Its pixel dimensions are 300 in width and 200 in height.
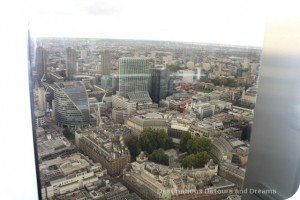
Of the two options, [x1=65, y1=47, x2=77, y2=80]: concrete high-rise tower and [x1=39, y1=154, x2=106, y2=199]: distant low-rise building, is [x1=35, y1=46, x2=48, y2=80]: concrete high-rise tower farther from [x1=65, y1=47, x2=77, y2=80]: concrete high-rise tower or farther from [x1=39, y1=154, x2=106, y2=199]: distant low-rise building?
[x1=39, y1=154, x2=106, y2=199]: distant low-rise building

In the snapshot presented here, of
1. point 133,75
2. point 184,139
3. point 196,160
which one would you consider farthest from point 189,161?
point 133,75

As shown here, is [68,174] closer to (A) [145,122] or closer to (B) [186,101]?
(A) [145,122]

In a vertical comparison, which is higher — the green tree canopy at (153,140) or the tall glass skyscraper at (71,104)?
the tall glass skyscraper at (71,104)

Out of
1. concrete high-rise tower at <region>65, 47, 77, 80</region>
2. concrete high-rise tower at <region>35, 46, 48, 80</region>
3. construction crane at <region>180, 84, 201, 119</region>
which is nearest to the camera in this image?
concrete high-rise tower at <region>35, 46, 48, 80</region>

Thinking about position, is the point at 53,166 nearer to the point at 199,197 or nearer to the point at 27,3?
the point at 27,3

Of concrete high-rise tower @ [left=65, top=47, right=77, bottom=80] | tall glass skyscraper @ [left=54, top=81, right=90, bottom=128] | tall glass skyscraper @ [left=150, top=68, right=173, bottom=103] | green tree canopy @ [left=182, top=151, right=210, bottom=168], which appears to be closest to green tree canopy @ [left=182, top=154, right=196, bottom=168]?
green tree canopy @ [left=182, top=151, right=210, bottom=168]

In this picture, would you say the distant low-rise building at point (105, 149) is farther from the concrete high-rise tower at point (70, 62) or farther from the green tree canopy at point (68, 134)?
the concrete high-rise tower at point (70, 62)

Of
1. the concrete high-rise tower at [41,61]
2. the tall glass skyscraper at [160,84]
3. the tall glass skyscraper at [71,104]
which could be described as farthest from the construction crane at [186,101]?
the concrete high-rise tower at [41,61]
